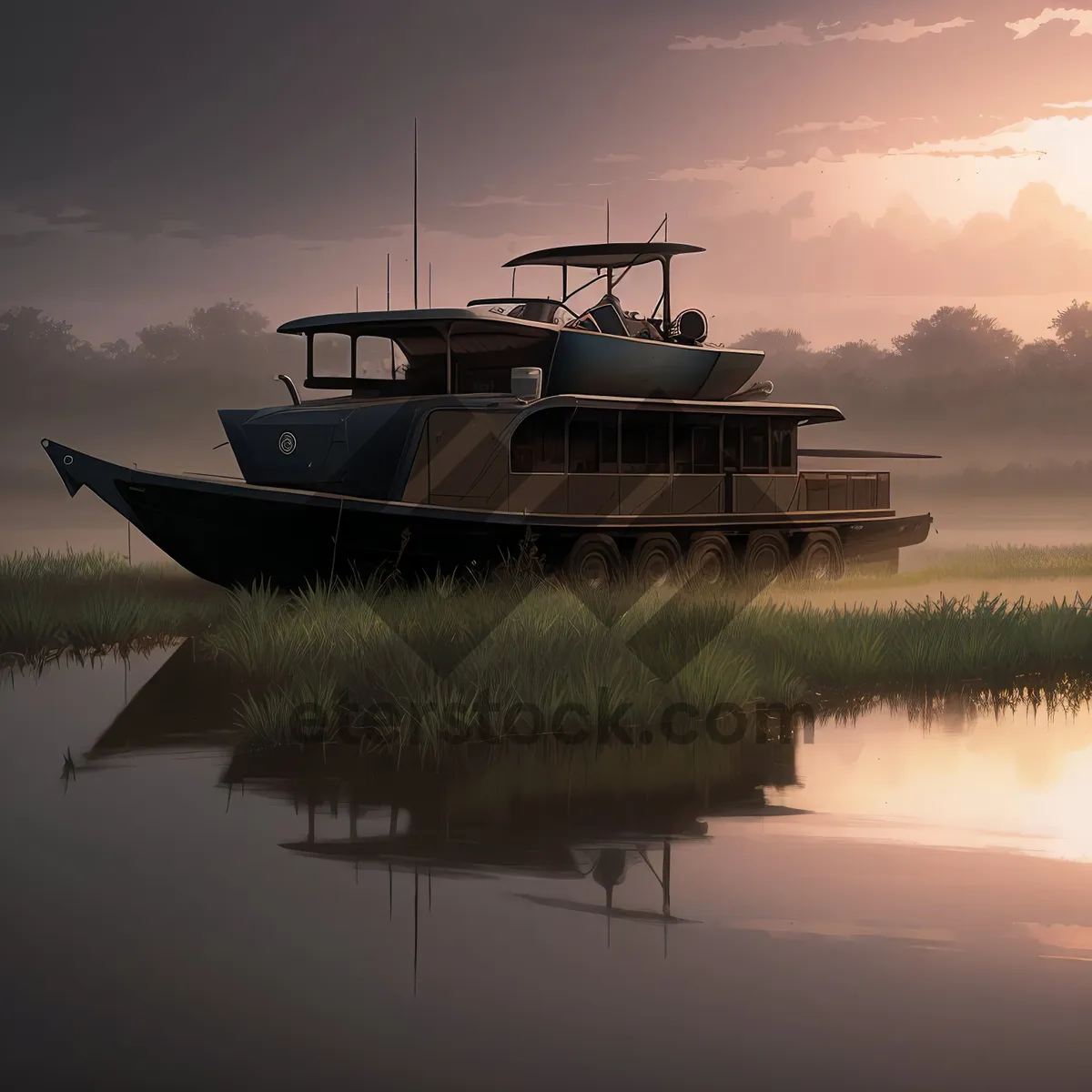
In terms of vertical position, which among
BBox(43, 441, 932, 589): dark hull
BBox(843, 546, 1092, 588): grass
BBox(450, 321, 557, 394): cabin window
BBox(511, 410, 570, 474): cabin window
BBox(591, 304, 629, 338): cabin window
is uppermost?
BBox(591, 304, 629, 338): cabin window

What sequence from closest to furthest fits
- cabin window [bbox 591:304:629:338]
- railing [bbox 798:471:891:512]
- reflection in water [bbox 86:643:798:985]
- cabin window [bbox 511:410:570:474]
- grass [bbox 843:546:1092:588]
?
reflection in water [bbox 86:643:798:985]
cabin window [bbox 511:410:570:474]
cabin window [bbox 591:304:629:338]
railing [bbox 798:471:891:512]
grass [bbox 843:546:1092:588]

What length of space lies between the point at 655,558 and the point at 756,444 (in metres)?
3.50

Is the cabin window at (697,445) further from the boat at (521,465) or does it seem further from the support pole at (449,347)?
the support pole at (449,347)

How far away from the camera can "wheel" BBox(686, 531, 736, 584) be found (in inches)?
776

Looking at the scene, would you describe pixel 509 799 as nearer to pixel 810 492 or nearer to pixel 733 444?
pixel 733 444

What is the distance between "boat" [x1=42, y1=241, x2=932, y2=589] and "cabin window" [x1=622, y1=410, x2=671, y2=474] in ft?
0.11

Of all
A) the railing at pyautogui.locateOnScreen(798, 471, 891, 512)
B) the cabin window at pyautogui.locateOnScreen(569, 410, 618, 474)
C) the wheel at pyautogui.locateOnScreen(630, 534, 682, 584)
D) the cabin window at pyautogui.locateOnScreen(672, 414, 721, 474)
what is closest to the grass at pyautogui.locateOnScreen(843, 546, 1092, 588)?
the railing at pyautogui.locateOnScreen(798, 471, 891, 512)

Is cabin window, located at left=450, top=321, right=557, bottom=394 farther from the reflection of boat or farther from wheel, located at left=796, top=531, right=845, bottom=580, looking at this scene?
the reflection of boat

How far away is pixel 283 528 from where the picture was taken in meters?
15.5

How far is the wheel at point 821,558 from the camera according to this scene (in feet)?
73.2

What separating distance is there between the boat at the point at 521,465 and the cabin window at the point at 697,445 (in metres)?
0.03

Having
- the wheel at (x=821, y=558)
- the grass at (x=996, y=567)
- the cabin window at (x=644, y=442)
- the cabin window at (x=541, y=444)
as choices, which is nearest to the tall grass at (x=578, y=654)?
the cabin window at (x=541, y=444)

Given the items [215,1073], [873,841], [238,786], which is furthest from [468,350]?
[215,1073]

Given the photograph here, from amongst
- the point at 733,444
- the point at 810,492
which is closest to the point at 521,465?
the point at 733,444
